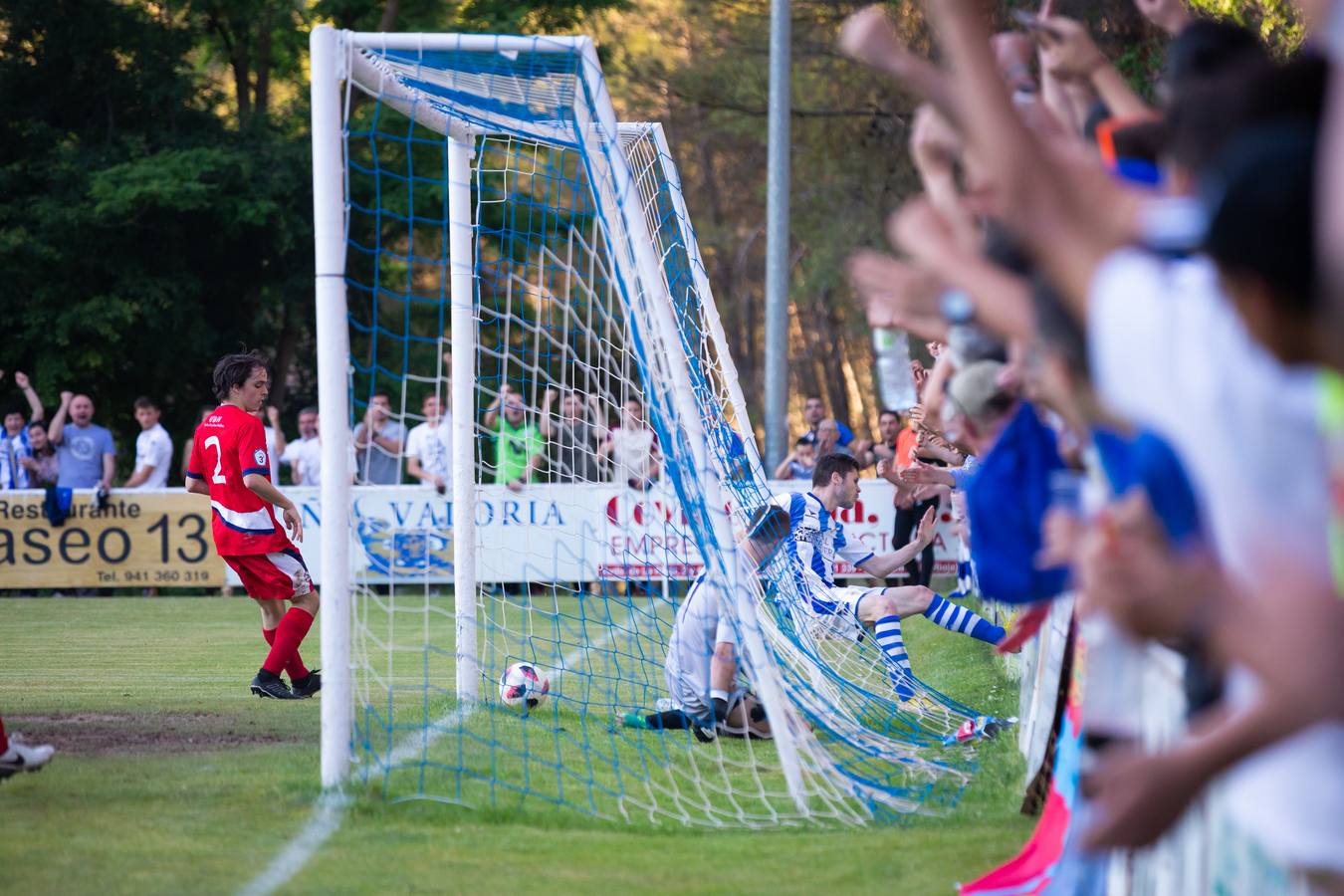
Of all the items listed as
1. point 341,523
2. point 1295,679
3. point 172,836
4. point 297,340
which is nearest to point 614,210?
point 341,523

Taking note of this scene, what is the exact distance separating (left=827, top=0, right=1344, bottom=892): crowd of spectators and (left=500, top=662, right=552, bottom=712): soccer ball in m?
5.65

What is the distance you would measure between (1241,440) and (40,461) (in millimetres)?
17132

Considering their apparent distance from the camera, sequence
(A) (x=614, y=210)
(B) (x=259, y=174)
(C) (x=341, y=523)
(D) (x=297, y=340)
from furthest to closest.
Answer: (D) (x=297, y=340) → (B) (x=259, y=174) → (A) (x=614, y=210) → (C) (x=341, y=523)

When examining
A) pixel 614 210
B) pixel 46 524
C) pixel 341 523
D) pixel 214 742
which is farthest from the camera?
pixel 46 524

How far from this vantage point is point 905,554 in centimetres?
896

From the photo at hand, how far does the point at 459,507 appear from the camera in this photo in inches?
322

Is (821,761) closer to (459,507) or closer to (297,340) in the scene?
(459,507)

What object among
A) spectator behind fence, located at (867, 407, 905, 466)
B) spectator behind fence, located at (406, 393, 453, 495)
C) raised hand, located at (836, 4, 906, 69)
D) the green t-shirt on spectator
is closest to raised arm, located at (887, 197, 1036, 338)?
raised hand, located at (836, 4, 906, 69)

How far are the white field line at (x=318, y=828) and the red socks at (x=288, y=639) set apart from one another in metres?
1.31

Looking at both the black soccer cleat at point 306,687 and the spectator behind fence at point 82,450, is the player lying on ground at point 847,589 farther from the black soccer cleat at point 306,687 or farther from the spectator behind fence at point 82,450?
the spectator behind fence at point 82,450

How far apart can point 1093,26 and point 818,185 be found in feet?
33.1

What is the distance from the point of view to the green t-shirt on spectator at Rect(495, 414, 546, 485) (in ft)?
32.9

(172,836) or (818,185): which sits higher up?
(818,185)

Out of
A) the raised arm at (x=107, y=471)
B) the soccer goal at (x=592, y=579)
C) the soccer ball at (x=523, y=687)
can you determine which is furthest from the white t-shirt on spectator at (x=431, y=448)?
the soccer ball at (x=523, y=687)
